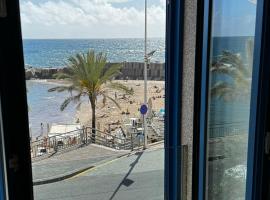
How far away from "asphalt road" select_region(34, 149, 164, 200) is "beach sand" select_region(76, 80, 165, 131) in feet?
1.02

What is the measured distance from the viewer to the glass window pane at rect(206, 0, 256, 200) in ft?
6.13

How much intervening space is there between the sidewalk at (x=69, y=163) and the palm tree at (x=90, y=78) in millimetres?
129

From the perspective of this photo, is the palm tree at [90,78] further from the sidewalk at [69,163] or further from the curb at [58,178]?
the curb at [58,178]

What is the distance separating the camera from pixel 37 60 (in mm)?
1916

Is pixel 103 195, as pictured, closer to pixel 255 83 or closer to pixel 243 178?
pixel 243 178

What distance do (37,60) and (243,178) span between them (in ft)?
4.62

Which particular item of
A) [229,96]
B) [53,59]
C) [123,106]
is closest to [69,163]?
[123,106]

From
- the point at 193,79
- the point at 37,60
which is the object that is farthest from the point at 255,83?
the point at 37,60

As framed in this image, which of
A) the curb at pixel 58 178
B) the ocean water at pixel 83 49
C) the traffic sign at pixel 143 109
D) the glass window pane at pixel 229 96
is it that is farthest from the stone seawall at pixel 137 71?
the curb at pixel 58 178

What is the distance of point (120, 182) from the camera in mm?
2340

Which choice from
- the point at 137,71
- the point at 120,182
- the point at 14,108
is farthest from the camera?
the point at 120,182

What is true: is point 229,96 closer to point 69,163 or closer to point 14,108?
point 69,163

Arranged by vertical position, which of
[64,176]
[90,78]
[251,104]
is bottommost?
[64,176]

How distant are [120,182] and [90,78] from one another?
0.79m
